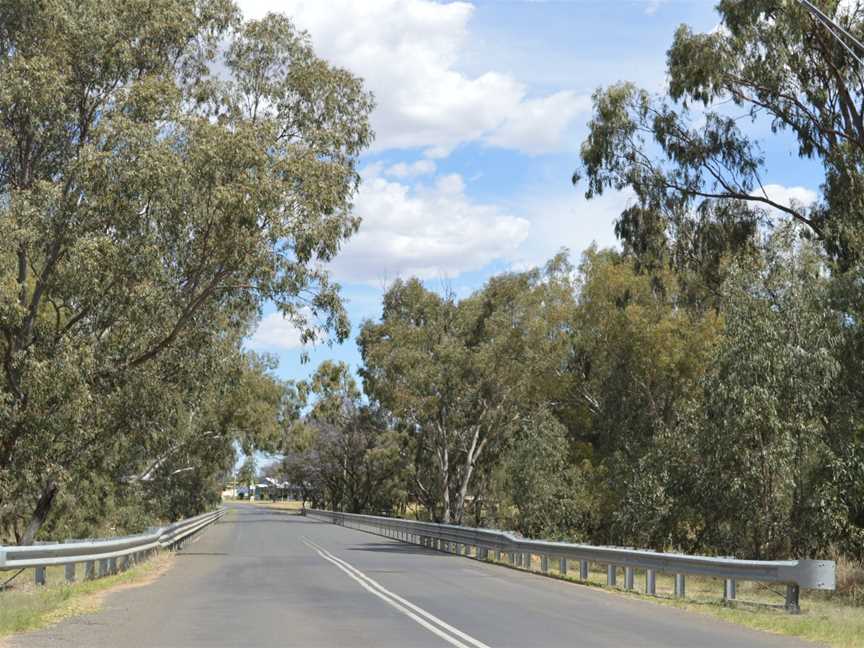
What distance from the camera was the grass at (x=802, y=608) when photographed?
42.3 ft

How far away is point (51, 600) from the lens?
604 inches

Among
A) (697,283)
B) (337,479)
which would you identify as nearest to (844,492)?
(697,283)

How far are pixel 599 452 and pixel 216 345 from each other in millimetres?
24771

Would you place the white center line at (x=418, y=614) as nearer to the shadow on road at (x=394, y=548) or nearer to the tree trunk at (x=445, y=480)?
the shadow on road at (x=394, y=548)

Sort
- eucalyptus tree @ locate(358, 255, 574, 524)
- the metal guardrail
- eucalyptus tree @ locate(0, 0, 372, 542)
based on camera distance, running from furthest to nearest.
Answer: eucalyptus tree @ locate(358, 255, 574, 524) → eucalyptus tree @ locate(0, 0, 372, 542) → the metal guardrail

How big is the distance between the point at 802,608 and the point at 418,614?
248 inches

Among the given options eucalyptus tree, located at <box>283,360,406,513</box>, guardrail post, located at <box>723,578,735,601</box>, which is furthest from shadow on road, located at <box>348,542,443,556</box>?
eucalyptus tree, located at <box>283,360,406,513</box>

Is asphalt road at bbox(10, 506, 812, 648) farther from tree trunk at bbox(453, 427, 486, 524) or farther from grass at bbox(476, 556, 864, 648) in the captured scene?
tree trunk at bbox(453, 427, 486, 524)

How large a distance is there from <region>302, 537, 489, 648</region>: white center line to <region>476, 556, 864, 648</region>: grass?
4.12 metres

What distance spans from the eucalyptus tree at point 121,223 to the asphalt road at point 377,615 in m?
4.85

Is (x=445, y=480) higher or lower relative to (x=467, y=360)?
lower

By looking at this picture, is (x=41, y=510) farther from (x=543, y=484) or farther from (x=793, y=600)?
(x=543, y=484)

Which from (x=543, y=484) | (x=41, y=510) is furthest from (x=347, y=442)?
(x=41, y=510)

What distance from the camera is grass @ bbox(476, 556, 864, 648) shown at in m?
12.9
